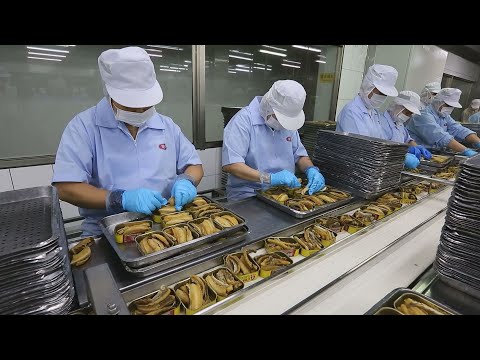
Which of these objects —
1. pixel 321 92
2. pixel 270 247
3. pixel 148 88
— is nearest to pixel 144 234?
pixel 270 247

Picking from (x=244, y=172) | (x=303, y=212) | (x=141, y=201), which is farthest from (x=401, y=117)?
(x=141, y=201)

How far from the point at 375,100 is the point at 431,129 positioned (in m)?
2.09

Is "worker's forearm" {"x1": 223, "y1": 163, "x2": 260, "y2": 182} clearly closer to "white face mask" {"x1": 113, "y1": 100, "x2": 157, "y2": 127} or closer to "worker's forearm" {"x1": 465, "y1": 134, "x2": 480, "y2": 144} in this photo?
"white face mask" {"x1": 113, "y1": 100, "x2": 157, "y2": 127}

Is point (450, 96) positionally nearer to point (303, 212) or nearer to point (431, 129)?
point (431, 129)

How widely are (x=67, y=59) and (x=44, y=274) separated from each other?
3227 mm

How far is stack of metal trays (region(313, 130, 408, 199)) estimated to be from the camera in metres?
2.38

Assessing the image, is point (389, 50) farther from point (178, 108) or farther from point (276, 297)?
point (276, 297)

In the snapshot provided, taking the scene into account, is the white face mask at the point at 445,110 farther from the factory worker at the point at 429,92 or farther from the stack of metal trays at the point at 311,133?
the stack of metal trays at the point at 311,133

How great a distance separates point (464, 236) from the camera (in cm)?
131

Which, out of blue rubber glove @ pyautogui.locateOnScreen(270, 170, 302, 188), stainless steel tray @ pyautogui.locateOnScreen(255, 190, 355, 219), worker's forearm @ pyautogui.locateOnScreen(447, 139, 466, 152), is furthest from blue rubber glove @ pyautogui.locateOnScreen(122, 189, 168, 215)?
Result: worker's forearm @ pyautogui.locateOnScreen(447, 139, 466, 152)

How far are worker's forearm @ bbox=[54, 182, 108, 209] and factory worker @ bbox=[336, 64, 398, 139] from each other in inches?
119

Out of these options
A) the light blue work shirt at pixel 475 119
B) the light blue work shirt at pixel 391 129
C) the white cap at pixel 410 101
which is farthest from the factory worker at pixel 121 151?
the light blue work shirt at pixel 475 119
